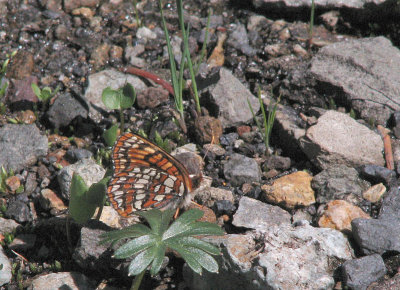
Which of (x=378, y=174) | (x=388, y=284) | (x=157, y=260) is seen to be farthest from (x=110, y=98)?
(x=388, y=284)

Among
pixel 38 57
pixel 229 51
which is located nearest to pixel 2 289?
pixel 38 57

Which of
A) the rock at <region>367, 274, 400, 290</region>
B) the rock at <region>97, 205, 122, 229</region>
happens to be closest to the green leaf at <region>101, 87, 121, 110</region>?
the rock at <region>97, 205, 122, 229</region>

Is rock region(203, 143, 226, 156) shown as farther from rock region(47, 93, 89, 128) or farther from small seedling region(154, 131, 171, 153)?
rock region(47, 93, 89, 128)

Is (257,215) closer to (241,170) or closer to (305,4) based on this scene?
(241,170)

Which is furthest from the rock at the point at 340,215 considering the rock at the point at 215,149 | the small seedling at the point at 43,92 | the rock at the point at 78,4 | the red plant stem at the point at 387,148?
the rock at the point at 78,4

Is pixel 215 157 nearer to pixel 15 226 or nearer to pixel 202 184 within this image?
pixel 202 184
